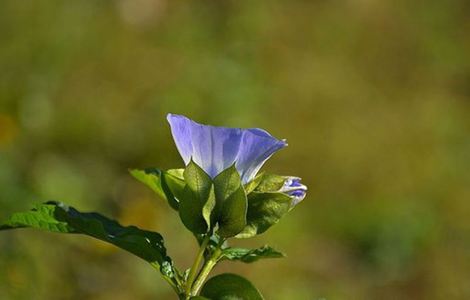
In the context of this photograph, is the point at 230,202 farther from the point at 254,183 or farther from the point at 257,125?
the point at 257,125

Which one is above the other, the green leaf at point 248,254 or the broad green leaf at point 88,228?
the green leaf at point 248,254

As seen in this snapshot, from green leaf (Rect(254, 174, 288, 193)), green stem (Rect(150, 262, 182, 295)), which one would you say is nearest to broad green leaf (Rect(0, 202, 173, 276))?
green stem (Rect(150, 262, 182, 295))

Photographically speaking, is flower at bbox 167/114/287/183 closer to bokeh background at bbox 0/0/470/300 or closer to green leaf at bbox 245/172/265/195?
green leaf at bbox 245/172/265/195

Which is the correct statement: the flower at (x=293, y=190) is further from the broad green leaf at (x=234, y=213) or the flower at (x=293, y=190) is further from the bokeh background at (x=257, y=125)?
the bokeh background at (x=257, y=125)

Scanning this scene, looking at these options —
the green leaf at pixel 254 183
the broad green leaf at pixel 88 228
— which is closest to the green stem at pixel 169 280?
the broad green leaf at pixel 88 228

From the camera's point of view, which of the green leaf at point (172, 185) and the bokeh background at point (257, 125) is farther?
the bokeh background at point (257, 125)
